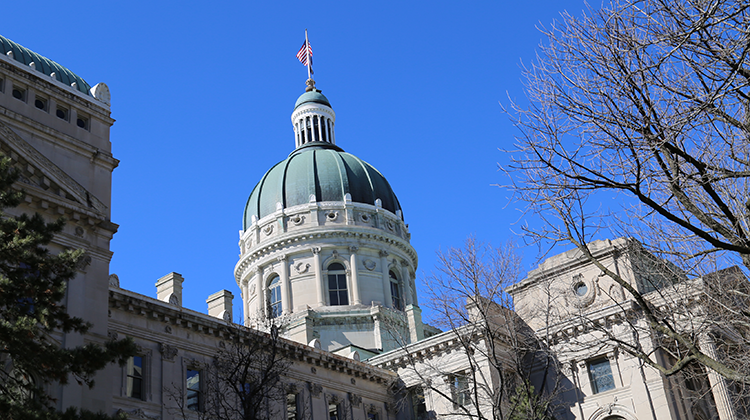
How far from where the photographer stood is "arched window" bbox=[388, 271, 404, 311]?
195ft

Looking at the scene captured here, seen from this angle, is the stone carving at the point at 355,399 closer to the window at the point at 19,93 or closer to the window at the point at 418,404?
the window at the point at 418,404

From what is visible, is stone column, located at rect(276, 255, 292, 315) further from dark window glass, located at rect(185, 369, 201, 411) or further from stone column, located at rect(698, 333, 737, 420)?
stone column, located at rect(698, 333, 737, 420)

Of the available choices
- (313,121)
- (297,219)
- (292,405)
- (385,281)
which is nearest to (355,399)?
(292,405)

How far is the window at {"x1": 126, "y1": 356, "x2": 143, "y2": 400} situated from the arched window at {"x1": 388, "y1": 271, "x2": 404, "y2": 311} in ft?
101

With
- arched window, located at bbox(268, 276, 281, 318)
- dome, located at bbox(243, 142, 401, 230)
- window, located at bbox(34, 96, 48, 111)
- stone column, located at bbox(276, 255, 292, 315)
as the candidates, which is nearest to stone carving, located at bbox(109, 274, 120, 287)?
A: window, located at bbox(34, 96, 48, 111)

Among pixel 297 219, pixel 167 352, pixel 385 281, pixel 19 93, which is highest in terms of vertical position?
pixel 297 219

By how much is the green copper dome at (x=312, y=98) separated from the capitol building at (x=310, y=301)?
0.12 metres

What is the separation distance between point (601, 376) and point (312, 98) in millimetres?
40751

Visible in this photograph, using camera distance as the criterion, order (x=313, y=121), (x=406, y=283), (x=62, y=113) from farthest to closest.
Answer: (x=313, y=121) → (x=406, y=283) → (x=62, y=113)

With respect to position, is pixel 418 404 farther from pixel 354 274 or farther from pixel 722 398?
pixel 354 274

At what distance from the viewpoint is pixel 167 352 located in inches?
1217

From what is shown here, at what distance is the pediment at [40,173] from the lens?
23652 millimetres

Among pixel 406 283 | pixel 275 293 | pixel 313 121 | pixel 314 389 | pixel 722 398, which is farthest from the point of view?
pixel 313 121

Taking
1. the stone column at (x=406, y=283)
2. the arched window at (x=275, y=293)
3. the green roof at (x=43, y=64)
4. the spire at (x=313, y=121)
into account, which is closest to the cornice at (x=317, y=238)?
the stone column at (x=406, y=283)
